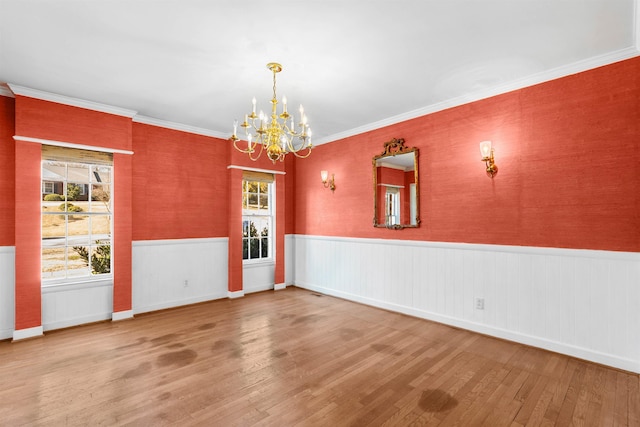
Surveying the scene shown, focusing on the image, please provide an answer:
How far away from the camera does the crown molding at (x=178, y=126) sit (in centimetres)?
464

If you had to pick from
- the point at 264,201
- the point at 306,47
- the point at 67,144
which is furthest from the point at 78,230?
the point at 306,47

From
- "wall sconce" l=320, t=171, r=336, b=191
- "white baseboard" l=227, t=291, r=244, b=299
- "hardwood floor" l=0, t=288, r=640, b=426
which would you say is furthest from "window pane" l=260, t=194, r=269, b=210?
"hardwood floor" l=0, t=288, r=640, b=426

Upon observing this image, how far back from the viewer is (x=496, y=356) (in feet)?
10.3

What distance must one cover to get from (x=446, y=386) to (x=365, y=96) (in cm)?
321

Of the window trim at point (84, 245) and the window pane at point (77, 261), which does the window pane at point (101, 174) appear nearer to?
the window trim at point (84, 245)

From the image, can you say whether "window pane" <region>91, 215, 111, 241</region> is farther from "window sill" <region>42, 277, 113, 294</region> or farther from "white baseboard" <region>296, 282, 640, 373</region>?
"white baseboard" <region>296, 282, 640, 373</region>

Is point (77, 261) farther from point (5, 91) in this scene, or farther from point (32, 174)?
point (5, 91)

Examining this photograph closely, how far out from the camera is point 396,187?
186 inches

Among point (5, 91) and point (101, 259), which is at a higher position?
point (5, 91)

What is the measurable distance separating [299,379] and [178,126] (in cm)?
419

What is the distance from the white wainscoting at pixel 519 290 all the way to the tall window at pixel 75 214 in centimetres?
379

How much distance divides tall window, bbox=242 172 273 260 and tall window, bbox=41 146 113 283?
7.01ft

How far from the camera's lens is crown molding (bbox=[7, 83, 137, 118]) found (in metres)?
3.60

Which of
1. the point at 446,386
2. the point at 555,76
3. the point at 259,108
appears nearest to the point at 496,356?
the point at 446,386
